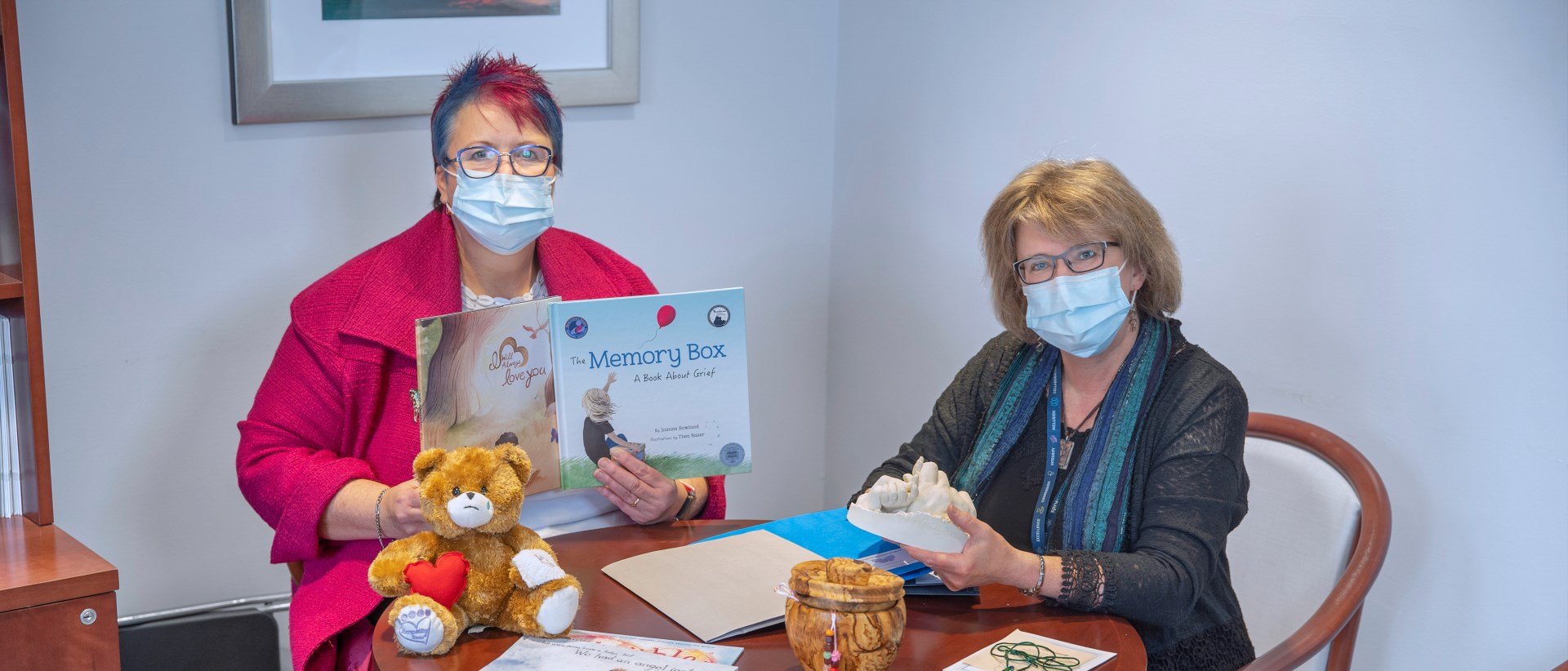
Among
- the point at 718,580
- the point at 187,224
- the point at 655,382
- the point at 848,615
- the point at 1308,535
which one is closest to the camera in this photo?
the point at 848,615

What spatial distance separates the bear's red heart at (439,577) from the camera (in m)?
1.46

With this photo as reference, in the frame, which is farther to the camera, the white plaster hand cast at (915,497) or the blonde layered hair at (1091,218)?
the blonde layered hair at (1091,218)

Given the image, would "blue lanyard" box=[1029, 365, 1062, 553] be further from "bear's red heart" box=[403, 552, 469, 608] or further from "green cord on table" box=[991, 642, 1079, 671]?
"bear's red heart" box=[403, 552, 469, 608]

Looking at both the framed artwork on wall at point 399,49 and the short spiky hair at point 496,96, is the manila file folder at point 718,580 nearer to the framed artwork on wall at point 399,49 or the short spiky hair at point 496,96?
the short spiky hair at point 496,96

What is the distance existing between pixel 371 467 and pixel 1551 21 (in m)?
1.95

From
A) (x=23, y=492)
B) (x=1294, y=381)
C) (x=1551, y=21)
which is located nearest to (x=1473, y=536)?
(x=1294, y=381)

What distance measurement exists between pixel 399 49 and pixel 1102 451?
5.73 feet

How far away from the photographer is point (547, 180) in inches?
80.1

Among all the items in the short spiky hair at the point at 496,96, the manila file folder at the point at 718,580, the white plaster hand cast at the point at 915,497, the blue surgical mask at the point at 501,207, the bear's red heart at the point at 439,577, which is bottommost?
the manila file folder at the point at 718,580

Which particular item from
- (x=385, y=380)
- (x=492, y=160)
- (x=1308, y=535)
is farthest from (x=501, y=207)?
(x=1308, y=535)

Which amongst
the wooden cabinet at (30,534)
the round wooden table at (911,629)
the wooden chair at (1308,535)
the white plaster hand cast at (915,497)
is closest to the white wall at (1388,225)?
the wooden chair at (1308,535)

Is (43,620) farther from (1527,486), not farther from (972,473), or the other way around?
(1527,486)

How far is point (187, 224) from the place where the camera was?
8.36ft

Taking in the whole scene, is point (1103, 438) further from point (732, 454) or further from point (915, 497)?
point (732, 454)
